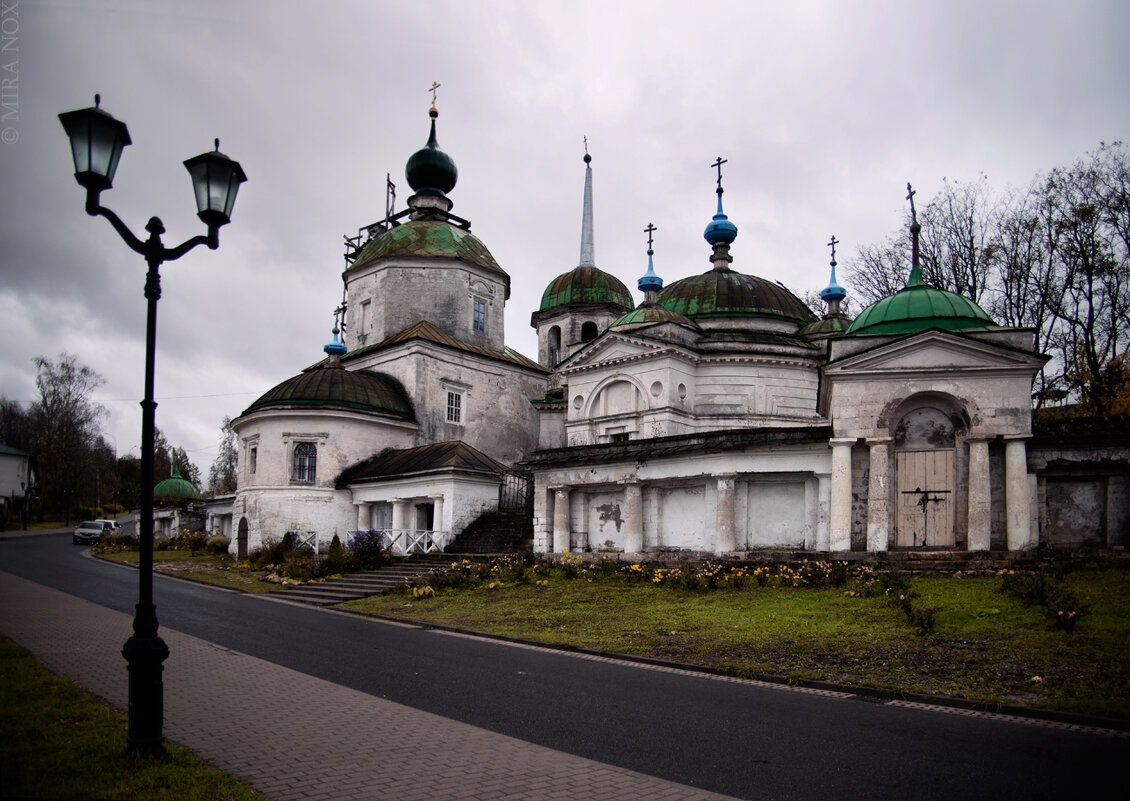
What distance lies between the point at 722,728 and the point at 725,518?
482 inches

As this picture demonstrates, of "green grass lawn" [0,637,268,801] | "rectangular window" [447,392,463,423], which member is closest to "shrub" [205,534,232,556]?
"rectangular window" [447,392,463,423]

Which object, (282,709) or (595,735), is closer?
(595,735)

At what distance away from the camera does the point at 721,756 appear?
688cm

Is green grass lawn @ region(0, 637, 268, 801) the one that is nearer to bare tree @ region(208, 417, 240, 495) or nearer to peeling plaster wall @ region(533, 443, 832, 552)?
peeling plaster wall @ region(533, 443, 832, 552)

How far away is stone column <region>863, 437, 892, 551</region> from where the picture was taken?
17438 mm

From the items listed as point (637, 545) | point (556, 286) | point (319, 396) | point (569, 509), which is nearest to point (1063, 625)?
point (637, 545)

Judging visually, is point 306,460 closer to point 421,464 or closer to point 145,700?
point 421,464

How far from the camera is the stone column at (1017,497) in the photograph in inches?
658

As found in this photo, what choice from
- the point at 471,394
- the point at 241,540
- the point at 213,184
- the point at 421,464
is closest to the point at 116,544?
the point at 241,540

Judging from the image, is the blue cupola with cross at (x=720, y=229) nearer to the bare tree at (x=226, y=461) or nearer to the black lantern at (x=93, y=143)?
the black lantern at (x=93, y=143)

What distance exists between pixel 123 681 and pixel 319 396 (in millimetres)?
22374

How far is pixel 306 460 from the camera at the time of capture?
1249 inches

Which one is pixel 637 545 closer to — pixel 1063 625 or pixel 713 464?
pixel 713 464

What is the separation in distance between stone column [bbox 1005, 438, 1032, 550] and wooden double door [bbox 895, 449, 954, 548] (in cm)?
110
